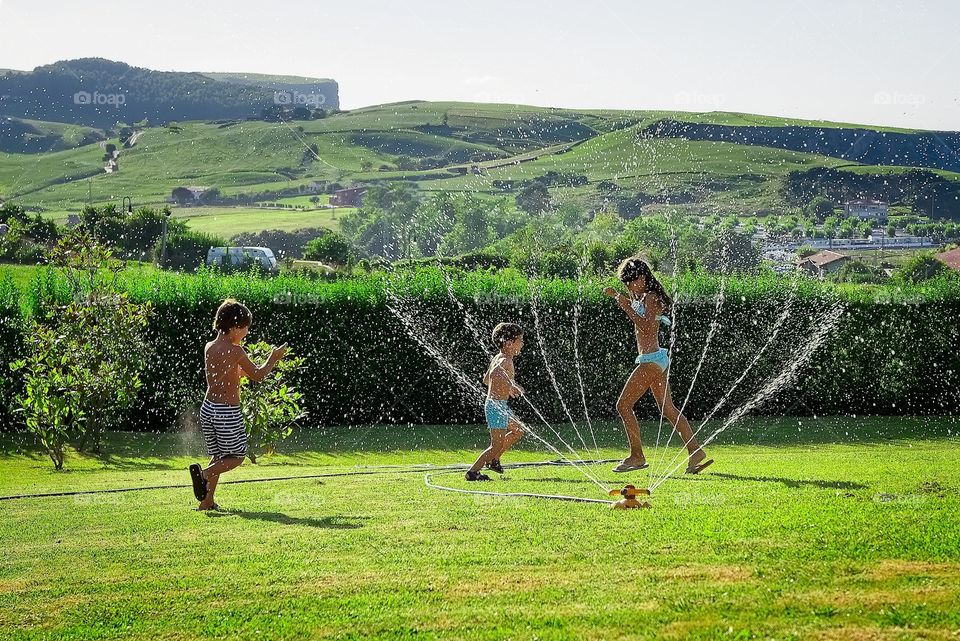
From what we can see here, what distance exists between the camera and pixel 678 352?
21672 millimetres

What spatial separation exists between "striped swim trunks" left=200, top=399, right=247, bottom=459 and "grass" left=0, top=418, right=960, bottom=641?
59 cm

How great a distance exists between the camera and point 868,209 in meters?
120

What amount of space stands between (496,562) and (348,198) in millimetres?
144149

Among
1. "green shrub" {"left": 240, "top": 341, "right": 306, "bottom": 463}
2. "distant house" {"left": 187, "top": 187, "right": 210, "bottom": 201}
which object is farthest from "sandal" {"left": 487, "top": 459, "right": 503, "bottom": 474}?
"distant house" {"left": 187, "top": 187, "right": 210, "bottom": 201}

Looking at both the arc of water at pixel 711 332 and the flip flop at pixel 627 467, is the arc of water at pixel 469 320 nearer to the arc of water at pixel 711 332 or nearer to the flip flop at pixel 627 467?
the arc of water at pixel 711 332

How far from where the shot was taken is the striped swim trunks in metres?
9.91

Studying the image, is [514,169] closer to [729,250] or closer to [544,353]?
[729,250]

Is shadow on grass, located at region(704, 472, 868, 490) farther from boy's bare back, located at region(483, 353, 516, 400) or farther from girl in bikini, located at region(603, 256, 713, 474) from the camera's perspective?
boy's bare back, located at region(483, 353, 516, 400)

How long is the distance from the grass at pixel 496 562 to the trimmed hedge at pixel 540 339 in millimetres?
9118

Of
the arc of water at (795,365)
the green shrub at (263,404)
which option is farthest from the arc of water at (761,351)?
the green shrub at (263,404)

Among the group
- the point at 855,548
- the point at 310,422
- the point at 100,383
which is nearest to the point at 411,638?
the point at 855,548

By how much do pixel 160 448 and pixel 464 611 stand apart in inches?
539

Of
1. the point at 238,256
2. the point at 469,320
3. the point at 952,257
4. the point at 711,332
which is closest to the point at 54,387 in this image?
the point at 469,320

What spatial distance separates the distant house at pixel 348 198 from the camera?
147 metres
